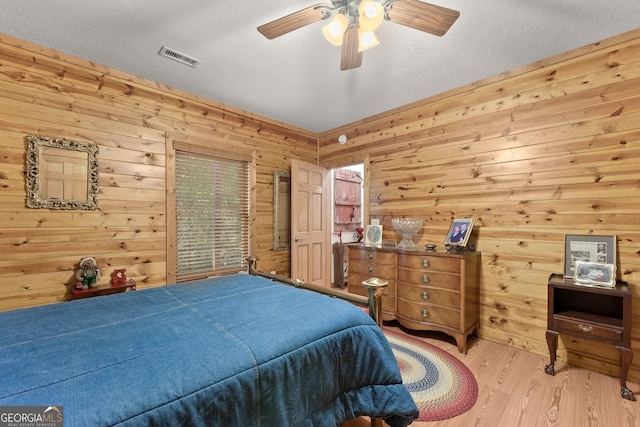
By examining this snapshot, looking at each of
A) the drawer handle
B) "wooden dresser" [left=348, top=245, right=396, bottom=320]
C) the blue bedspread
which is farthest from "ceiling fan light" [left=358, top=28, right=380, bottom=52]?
the drawer handle

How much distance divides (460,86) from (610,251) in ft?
6.60

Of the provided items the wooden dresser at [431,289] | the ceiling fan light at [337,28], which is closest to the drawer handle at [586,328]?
the wooden dresser at [431,289]

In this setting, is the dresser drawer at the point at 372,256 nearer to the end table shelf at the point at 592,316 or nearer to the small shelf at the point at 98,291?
the end table shelf at the point at 592,316

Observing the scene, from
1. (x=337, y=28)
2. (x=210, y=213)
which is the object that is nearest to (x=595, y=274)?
(x=337, y=28)

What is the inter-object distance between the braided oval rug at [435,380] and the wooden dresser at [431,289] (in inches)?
9.4

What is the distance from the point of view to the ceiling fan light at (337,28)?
1.60 metres

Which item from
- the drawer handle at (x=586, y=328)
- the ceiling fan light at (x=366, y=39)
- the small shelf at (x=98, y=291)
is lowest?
the drawer handle at (x=586, y=328)

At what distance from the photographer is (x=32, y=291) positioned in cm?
230

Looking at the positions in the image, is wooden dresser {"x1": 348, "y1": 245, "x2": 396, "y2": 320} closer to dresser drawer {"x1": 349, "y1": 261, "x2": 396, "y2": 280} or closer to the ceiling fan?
dresser drawer {"x1": 349, "y1": 261, "x2": 396, "y2": 280}

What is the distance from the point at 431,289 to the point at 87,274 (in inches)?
126

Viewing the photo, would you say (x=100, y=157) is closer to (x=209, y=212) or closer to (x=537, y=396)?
(x=209, y=212)

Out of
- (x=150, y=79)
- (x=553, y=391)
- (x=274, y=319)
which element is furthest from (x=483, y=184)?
(x=150, y=79)

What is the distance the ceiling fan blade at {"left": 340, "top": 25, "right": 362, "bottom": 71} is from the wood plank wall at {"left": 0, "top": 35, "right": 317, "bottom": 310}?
6.71ft

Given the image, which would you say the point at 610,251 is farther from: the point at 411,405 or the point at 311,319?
the point at 311,319
